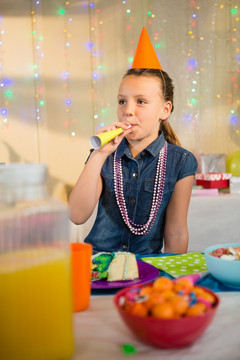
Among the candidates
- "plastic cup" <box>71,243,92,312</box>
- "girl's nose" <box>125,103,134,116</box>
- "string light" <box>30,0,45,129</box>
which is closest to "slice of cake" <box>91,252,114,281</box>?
"plastic cup" <box>71,243,92,312</box>

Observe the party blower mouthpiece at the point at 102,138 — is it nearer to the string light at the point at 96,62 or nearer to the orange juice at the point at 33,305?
the orange juice at the point at 33,305

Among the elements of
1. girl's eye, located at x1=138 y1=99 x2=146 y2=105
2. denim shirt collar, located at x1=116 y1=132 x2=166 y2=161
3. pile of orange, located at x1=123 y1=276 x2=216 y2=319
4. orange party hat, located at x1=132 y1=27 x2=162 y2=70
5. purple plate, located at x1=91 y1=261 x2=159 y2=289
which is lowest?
purple plate, located at x1=91 y1=261 x2=159 y2=289

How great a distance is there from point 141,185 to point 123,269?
1.78ft

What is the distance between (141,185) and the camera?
127cm

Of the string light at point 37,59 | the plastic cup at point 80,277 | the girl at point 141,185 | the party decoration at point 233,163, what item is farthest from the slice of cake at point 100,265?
the string light at point 37,59


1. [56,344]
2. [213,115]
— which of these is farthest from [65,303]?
[213,115]

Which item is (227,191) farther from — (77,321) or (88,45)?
(77,321)

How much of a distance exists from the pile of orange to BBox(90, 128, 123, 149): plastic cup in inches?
21.2

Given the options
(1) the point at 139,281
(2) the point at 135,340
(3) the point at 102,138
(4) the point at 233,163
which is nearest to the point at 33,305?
(2) the point at 135,340

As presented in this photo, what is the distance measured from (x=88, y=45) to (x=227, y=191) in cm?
166

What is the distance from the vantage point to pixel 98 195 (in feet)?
4.25

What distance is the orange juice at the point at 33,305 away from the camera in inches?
16.3

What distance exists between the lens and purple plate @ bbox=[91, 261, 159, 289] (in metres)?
0.70

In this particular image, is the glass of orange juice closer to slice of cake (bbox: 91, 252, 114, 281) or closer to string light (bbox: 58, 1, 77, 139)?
slice of cake (bbox: 91, 252, 114, 281)
